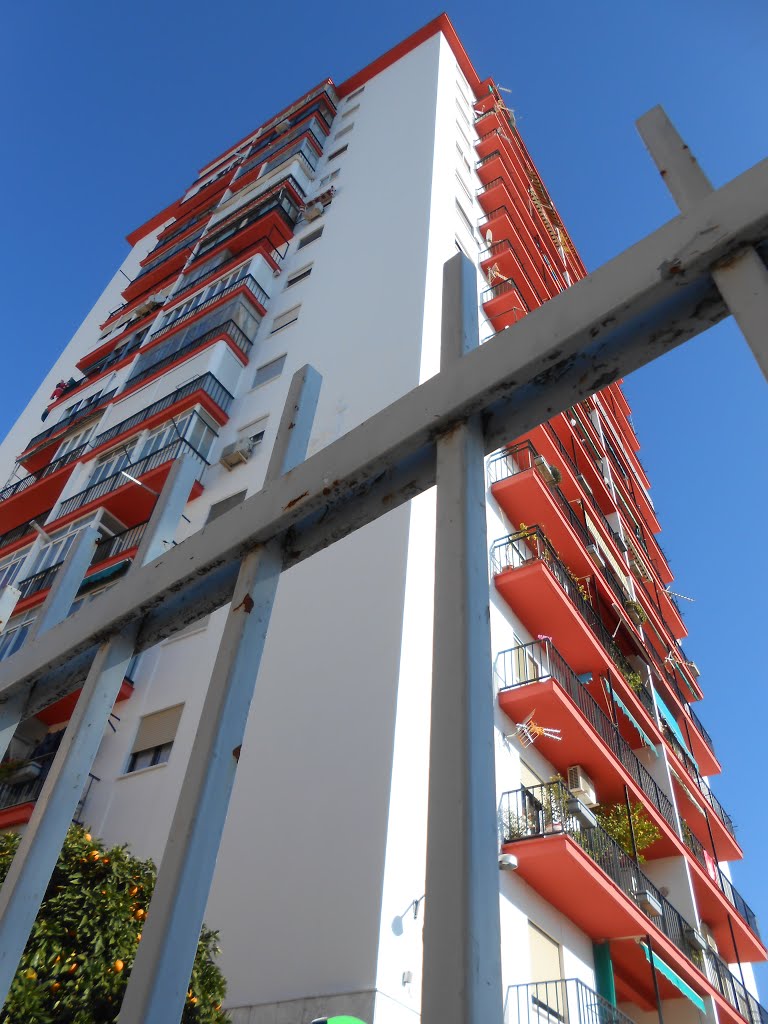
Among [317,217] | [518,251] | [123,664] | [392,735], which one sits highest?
[317,217]

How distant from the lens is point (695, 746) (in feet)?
77.7

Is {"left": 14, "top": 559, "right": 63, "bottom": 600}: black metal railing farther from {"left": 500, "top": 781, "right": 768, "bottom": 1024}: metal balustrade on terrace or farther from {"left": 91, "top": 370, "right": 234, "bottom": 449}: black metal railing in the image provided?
{"left": 500, "top": 781, "right": 768, "bottom": 1024}: metal balustrade on terrace

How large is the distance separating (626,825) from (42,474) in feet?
59.6

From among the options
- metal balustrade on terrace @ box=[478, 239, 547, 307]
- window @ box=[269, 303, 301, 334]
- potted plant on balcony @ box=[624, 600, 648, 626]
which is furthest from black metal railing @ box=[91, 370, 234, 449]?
potted plant on balcony @ box=[624, 600, 648, 626]

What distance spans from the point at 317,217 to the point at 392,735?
19.8 m

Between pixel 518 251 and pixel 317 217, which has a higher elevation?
pixel 317 217

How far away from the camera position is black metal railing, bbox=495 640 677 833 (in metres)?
13.7

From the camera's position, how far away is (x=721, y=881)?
20141mm

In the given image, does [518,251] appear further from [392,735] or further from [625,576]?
[392,735]

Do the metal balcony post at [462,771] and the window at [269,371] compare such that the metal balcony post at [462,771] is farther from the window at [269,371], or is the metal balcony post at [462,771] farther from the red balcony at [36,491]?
the red balcony at [36,491]

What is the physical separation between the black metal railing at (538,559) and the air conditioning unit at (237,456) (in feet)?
20.0

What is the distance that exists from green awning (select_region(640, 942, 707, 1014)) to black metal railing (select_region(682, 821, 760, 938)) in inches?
176

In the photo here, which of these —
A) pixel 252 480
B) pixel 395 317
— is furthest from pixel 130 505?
pixel 395 317

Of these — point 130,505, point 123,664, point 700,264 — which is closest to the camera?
point 700,264
